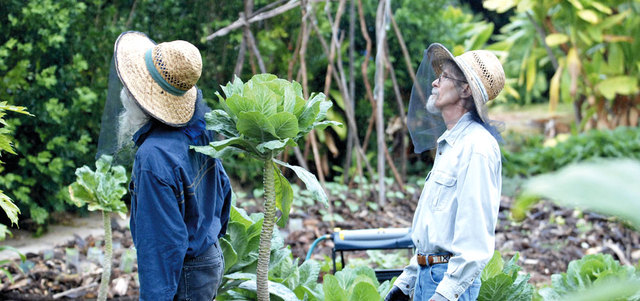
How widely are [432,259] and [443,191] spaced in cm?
25

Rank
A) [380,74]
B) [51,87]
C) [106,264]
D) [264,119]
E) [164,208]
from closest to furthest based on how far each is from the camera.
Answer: [164,208]
[264,119]
[106,264]
[51,87]
[380,74]

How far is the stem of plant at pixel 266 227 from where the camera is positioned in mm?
2467

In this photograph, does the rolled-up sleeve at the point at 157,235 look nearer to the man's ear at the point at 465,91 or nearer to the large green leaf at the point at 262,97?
the large green leaf at the point at 262,97

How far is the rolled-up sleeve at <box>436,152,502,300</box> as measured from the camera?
2213 mm

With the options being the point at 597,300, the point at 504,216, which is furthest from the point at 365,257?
the point at 597,300

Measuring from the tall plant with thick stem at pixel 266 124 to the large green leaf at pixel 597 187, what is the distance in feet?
5.36

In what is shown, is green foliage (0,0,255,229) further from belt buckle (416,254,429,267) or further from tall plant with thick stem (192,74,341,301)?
belt buckle (416,254,429,267)

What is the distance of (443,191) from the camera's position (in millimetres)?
2361

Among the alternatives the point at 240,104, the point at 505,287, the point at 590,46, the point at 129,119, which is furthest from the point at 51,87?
the point at 590,46

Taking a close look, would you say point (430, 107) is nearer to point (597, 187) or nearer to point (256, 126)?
point (256, 126)

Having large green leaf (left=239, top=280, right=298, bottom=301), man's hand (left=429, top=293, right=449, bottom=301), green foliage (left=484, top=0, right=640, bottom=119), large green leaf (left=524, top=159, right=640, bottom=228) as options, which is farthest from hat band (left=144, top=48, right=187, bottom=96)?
green foliage (left=484, top=0, right=640, bottom=119)

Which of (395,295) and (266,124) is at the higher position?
(266,124)

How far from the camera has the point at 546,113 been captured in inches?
553

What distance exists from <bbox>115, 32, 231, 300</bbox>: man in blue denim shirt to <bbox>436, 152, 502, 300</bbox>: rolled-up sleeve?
0.90 m
